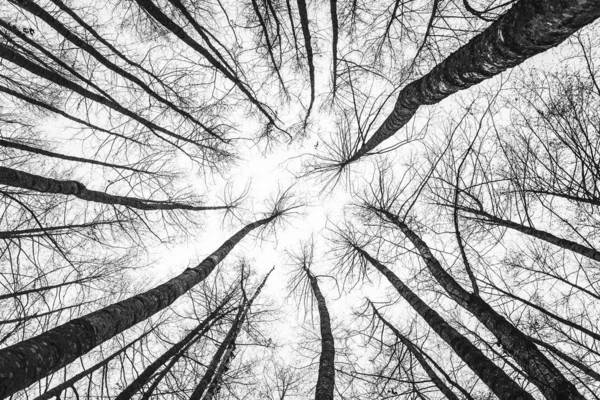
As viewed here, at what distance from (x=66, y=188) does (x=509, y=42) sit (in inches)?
229

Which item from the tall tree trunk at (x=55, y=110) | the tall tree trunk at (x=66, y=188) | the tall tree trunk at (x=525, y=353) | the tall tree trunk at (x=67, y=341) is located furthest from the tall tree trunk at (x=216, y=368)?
the tall tree trunk at (x=55, y=110)

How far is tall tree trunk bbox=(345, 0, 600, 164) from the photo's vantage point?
2.08 m

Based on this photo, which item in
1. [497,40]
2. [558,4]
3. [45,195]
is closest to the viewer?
[558,4]

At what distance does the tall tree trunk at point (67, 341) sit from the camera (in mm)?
1870

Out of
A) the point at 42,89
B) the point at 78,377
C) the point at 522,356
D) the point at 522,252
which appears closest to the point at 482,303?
the point at 522,356

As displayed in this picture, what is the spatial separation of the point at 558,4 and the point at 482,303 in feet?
9.07

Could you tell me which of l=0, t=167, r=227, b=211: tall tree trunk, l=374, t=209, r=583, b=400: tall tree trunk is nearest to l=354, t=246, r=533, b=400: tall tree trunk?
l=374, t=209, r=583, b=400: tall tree trunk

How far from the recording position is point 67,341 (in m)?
2.29

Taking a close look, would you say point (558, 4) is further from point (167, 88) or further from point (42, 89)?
point (42, 89)

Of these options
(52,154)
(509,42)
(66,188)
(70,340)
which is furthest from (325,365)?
(52,154)

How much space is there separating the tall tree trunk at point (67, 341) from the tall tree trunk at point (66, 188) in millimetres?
2356

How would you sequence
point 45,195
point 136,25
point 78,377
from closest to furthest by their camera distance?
point 78,377 → point 136,25 → point 45,195

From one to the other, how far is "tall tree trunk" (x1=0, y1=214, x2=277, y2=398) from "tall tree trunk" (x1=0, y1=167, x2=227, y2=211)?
2356 mm

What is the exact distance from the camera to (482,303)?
342cm
